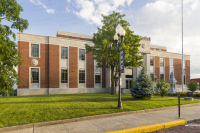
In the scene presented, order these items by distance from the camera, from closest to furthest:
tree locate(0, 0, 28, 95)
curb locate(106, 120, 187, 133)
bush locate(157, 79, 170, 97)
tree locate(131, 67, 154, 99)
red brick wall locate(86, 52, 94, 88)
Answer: curb locate(106, 120, 187, 133), tree locate(0, 0, 28, 95), tree locate(131, 67, 154, 99), bush locate(157, 79, 170, 97), red brick wall locate(86, 52, 94, 88)

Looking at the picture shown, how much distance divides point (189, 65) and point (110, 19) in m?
35.6

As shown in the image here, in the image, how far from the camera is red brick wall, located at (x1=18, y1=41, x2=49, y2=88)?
938 inches

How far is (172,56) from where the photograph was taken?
1556 inches

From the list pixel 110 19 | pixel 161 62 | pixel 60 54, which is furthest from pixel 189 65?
pixel 60 54

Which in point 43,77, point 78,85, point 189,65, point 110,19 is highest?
point 110,19

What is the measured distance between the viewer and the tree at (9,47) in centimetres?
895

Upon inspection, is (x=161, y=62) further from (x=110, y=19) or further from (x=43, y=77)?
(x=43, y=77)

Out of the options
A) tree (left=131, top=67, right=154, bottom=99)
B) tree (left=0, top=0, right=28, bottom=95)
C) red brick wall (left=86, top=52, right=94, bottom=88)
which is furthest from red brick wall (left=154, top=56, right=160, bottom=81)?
tree (left=0, top=0, right=28, bottom=95)

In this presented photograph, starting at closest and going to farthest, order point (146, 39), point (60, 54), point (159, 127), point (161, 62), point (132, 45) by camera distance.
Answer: point (159, 127) < point (132, 45) < point (60, 54) < point (146, 39) < point (161, 62)

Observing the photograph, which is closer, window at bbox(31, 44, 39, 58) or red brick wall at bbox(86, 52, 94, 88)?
window at bbox(31, 44, 39, 58)

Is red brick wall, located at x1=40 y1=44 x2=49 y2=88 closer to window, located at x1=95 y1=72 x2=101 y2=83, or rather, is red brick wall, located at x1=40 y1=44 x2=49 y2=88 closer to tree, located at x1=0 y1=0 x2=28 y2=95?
window, located at x1=95 y1=72 x2=101 y2=83

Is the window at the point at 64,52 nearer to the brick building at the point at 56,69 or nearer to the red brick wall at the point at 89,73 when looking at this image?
the brick building at the point at 56,69

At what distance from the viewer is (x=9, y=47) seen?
927 centimetres

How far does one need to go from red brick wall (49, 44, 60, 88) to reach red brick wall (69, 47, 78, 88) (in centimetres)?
246
